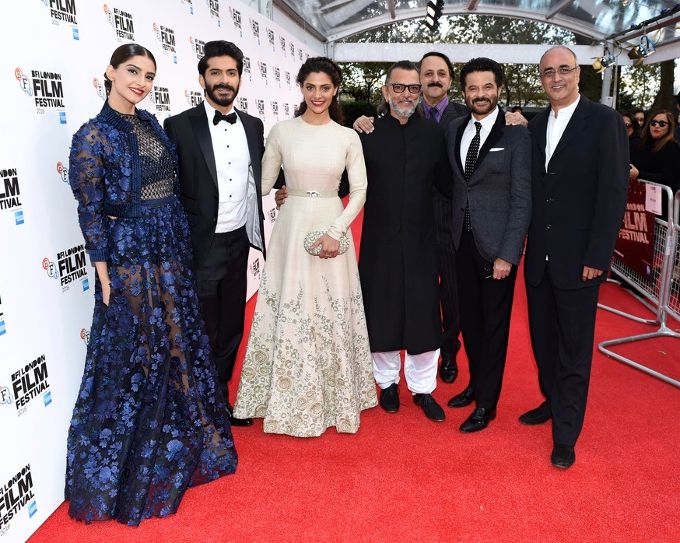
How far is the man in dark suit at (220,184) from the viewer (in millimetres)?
3154

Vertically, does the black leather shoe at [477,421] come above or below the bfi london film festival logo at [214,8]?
below

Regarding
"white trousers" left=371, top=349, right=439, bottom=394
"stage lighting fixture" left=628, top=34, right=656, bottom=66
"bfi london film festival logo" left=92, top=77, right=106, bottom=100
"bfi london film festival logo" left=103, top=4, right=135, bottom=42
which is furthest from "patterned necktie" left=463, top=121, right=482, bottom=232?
"stage lighting fixture" left=628, top=34, right=656, bottom=66

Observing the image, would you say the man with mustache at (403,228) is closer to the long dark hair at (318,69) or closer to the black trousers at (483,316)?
the black trousers at (483,316)

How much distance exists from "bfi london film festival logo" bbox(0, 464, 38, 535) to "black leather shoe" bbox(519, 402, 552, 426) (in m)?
2.70

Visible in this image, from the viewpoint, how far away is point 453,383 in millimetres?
4250

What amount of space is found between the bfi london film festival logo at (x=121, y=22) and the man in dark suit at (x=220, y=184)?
659 mm

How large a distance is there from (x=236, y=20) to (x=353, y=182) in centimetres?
357

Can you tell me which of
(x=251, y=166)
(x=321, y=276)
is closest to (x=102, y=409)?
(x=321, y=276)

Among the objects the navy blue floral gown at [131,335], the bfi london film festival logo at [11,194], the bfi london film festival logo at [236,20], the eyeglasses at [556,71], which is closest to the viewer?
the bfi london film festival logo at [11,194]

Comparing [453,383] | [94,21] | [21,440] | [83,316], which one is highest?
[94,21]

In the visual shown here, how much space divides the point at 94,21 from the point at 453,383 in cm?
323

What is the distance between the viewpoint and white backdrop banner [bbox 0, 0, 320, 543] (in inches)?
94.0

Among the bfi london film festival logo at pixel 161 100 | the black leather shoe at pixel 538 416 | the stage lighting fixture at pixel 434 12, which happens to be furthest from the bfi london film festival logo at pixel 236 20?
the stage lighting fixture at pixel 434 12

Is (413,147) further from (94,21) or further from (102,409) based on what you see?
(102,409)
